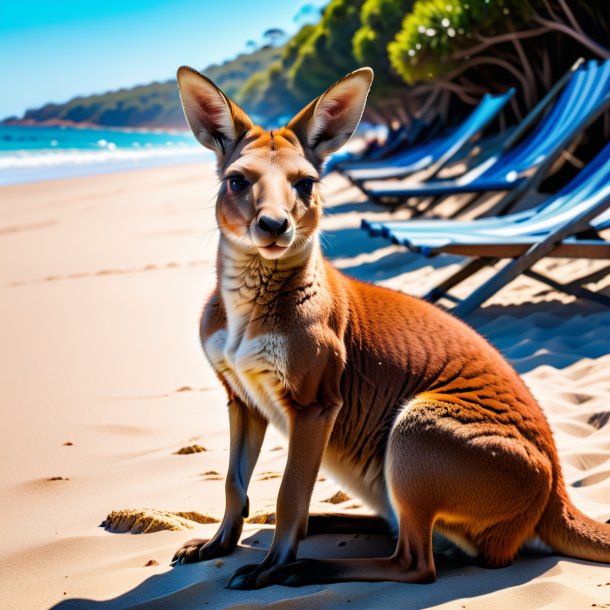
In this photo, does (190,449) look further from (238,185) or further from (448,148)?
(448,148)

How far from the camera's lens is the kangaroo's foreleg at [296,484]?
2.74 metres

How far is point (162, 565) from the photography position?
9.78ft

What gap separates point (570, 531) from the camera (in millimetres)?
2812

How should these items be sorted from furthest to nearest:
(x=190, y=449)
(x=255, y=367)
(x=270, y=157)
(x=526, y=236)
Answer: (x=526, y=236), (x=190, y=449), (x=270, y=157), (x=255, y=367)

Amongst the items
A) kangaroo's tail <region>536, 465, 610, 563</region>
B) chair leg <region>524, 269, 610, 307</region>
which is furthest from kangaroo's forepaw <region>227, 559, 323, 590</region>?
chair leg <region>524, 269, 610, 307</region>

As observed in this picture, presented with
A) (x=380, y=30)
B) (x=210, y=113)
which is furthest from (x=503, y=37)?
(x=210, y=113)

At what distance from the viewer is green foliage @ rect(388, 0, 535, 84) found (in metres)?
15.2

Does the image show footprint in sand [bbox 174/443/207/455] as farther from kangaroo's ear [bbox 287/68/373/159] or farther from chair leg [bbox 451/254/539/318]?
chair leg [bbox 451/254/539/318]

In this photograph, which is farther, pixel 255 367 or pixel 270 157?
pixel 270 157

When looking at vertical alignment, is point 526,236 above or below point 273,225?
below

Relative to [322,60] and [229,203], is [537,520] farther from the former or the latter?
[322,60]

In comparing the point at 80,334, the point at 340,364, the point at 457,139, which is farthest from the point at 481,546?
the point at 457,139

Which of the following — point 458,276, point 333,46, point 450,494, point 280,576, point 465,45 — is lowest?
point 280,576

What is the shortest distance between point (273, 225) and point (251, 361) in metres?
0.46
